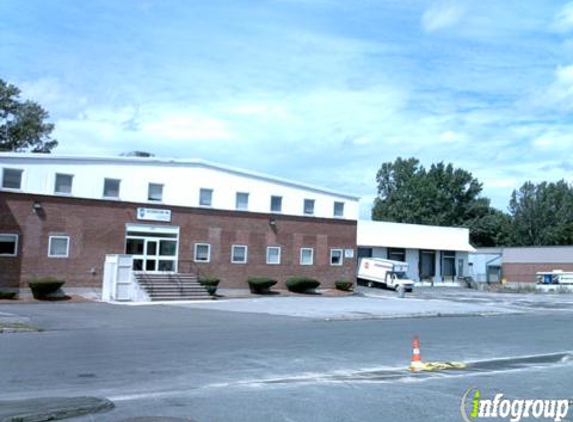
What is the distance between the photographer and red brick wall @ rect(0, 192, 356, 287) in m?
33.4

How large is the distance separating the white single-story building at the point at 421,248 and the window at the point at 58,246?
103 ft

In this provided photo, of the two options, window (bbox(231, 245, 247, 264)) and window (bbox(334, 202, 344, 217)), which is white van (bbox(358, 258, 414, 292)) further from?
window (bbox(231, 245, 247, 264))

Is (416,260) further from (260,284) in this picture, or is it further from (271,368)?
(271,368)

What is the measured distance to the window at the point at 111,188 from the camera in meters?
36.6

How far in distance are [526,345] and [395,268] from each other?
37155mm

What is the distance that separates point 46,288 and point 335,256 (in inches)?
803

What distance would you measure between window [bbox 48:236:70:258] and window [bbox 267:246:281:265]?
1306cm

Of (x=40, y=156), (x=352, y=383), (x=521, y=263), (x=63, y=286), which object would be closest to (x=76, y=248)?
(x=63, y=286)

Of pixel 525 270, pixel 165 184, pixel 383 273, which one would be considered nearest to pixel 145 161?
pixel 165 184

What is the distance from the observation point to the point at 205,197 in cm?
4047

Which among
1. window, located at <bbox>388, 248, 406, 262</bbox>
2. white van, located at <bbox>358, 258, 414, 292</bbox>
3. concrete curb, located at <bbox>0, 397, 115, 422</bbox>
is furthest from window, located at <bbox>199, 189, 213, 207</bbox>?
concrete curb, located at <bbox>0, 397, 115, 422</bbox>

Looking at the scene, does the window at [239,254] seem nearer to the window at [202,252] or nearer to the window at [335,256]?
the window at [202,252]

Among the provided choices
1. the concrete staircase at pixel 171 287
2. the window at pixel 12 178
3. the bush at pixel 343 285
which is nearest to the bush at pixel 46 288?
the concrete staircase at pixel 171 287

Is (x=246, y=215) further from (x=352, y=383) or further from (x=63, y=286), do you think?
(x=352, y=383)
